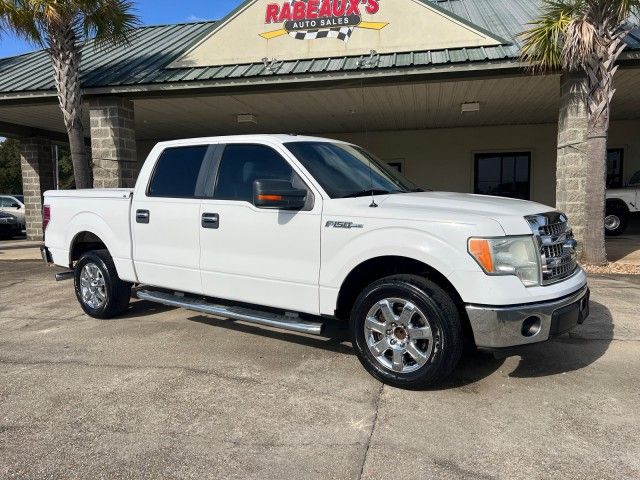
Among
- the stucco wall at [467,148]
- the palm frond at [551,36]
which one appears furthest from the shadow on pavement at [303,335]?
the stucco wall at [467,148]

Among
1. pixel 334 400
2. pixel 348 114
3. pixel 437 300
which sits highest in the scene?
pixel 348 114

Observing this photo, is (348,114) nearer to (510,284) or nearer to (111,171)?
(111,171)

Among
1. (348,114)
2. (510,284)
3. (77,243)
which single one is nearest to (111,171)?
(77,243)

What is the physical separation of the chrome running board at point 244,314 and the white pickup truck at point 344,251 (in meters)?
0.01

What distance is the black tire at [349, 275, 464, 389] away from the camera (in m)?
3.41

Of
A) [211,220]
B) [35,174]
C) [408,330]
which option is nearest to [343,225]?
[408,330]

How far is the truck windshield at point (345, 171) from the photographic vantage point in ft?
13.6

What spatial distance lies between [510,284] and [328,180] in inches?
65.5

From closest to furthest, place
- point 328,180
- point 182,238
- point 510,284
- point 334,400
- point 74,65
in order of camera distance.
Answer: point 510,284, point 334,400, point 328,180, point 182,238, point 74,65

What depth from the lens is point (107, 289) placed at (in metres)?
5.58

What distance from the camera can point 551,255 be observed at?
3572 mm

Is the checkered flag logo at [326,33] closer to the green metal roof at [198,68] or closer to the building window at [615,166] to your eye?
the green metal roof at [198,68]

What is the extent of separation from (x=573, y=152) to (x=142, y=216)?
7229mm

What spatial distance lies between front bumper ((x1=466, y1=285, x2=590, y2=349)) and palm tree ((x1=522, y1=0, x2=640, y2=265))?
18.5 feet
